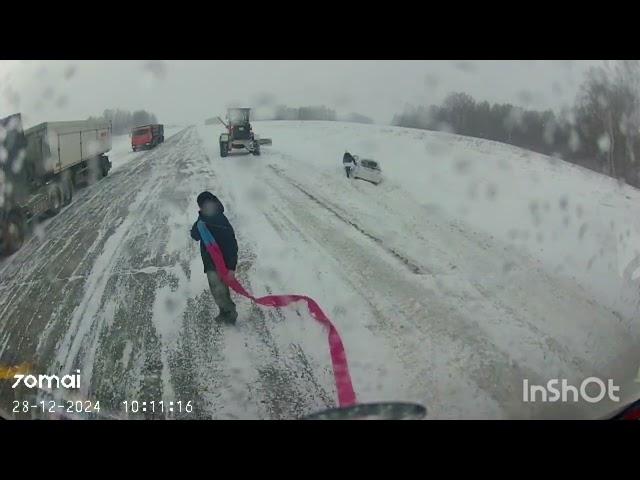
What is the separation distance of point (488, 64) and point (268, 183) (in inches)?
42.4

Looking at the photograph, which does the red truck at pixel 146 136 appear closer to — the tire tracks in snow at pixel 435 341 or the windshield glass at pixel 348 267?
the windshield glass at pixel 348 267

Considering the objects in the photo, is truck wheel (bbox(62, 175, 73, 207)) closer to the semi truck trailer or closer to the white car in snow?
the semi truck trailer

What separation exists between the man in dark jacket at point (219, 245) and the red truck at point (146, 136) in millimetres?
355

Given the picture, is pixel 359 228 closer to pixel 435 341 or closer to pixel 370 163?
pixel 370 163

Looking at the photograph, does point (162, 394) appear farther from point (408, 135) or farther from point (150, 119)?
point (408, 135)

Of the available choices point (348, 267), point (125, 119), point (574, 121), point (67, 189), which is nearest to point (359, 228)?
point (348, 267)

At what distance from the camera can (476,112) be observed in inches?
81.5

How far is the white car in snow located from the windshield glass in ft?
0.04

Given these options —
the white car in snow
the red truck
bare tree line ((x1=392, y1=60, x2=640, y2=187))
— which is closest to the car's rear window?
the white car in snow

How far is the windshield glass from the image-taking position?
6.83 feet

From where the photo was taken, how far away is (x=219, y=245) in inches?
85.2

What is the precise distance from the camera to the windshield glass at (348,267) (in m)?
2.08
